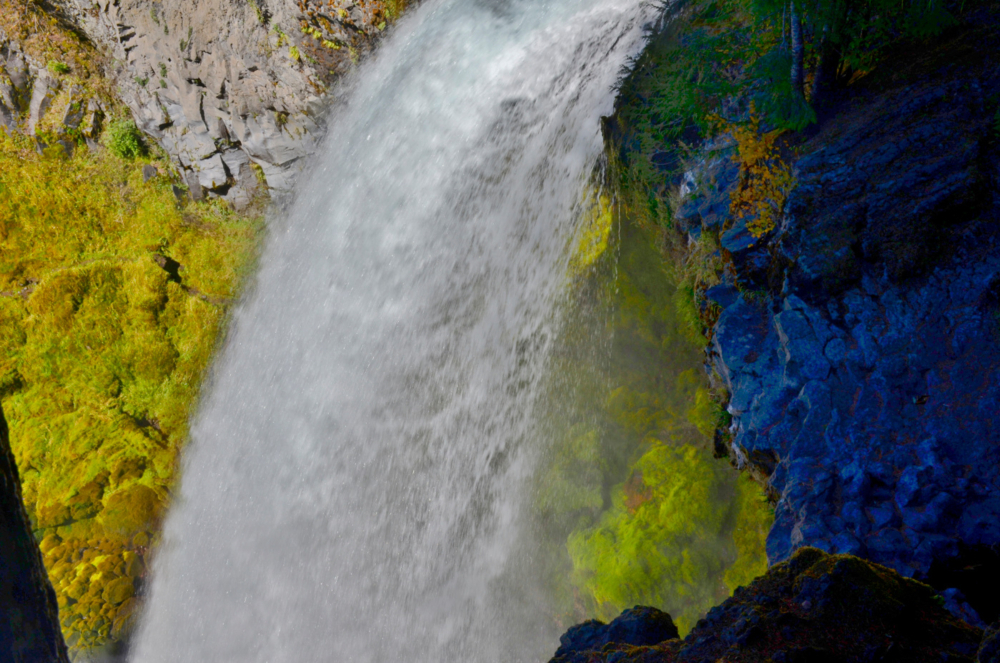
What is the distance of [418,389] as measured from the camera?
5535 millimetres

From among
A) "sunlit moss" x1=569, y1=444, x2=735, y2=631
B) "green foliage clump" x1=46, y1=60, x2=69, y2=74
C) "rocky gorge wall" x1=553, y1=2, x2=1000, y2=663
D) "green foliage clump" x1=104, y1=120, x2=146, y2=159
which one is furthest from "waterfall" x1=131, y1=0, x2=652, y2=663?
"green foliage clump" x1=46, y1=60, x2=69, y2=74

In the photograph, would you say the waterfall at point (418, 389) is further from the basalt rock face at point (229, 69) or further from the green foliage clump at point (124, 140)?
the green foliage clump at point (124, 140)

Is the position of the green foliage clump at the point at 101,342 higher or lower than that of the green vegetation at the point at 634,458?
higher

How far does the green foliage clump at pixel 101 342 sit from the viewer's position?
272 inches

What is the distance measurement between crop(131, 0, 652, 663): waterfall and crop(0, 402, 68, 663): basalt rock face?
334 cm

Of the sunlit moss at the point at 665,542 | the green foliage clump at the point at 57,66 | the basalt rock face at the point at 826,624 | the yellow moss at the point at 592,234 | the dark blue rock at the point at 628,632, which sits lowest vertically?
the sunlit moss at the point at 665,542

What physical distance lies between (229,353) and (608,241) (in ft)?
18.9

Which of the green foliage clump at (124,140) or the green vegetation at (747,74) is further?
the green foliage clump at (124,140)

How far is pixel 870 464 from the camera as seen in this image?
2.82m

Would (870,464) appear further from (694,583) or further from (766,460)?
(694,583)

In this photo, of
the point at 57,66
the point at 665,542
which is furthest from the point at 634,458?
the point at 57,66

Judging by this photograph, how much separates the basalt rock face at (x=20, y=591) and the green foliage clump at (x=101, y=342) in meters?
5.71

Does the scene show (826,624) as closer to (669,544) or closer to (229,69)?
(669,544)

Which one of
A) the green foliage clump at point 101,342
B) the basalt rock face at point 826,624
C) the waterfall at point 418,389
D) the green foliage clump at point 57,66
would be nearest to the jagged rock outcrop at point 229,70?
the green foliage clump at point 57,66
